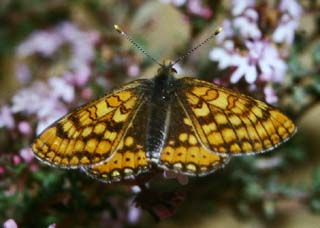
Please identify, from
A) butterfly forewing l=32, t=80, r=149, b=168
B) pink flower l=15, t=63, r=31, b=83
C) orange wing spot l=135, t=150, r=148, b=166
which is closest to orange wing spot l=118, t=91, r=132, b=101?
butterfly forewing l=32, t=80, r=149, b=168

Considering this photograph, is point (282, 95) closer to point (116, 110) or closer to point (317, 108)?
point (317, 108)

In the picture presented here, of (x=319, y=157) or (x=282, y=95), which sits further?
(x=319, y=157)

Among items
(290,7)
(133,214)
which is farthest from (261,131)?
(133,214)

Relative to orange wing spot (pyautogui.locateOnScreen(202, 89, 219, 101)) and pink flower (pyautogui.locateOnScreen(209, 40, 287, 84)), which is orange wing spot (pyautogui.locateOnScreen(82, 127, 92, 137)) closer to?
orange wing spot (pyautogui.locateOnScreen(202, 89, 219, 101))

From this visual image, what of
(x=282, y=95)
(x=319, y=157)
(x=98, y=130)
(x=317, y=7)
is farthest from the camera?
(x=319, y=157)

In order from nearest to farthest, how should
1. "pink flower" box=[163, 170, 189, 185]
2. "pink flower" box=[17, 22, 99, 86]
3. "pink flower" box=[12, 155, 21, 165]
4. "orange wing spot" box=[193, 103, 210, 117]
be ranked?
"orange wing spot" box=[193, 103, 210, 117] < "pink flower" box=[163, 170, 189, 185] < "pink flower" box=[12, 155, 21, 165] < "pink flower" box=[17, 22, 99, 86]

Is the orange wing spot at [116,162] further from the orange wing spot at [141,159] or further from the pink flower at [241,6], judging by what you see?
the pink flower at [241,6]

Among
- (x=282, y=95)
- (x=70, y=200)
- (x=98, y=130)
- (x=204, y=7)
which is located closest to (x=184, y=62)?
(x=204, y=7)

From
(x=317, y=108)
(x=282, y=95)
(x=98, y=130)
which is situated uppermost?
(x=317, y=108)
